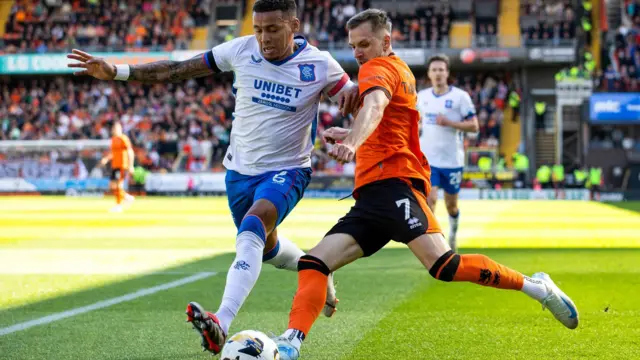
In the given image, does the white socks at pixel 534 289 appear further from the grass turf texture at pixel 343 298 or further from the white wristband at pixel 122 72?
the white wristband at pixel 122 72

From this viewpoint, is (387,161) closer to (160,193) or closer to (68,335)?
(68,335)

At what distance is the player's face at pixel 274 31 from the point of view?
548cm

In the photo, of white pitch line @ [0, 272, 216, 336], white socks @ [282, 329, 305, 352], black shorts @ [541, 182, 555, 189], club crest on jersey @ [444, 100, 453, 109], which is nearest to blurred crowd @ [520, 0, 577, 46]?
black shorts @ [541, 182, 555, 189]

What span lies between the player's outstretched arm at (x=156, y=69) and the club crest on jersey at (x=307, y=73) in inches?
24.0

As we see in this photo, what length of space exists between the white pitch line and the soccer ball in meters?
2.34

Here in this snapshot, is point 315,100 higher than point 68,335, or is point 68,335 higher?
point 315,100

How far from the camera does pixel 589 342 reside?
5.56 meters

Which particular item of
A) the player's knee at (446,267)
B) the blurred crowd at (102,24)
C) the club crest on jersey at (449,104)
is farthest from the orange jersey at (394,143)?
the blurred crowd at (102,24)

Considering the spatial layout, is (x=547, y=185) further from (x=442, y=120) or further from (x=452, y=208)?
(x=442, y=120)

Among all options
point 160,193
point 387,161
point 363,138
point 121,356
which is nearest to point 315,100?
point 387,161

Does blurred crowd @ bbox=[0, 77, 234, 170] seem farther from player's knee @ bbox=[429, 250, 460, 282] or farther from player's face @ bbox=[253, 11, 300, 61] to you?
player's knee @ bbox=[429, 250, 460, 282]

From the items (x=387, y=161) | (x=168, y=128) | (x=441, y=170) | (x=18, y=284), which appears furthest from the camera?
(x=168, y=128)

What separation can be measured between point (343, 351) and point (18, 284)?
469 cm

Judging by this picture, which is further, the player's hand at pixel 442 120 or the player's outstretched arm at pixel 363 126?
the player's hand at pixel 442 120
